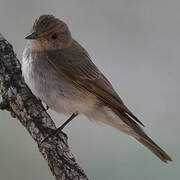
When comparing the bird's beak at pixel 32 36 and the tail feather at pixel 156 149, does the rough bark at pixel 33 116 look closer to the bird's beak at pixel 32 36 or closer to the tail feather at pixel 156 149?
→ the bird's beak at pixel 32 36

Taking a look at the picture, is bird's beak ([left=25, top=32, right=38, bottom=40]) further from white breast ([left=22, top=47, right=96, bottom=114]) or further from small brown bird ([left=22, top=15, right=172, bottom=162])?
white breast ([left=22, top=47, right=96, bottom=114])

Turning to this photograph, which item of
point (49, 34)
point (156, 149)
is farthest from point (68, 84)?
point (156, 149)

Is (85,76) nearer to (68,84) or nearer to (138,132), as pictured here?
(68,84)

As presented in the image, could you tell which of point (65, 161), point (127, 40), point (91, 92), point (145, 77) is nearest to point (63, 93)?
point (91, 92)

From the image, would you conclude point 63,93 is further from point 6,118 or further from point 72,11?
point 72,11

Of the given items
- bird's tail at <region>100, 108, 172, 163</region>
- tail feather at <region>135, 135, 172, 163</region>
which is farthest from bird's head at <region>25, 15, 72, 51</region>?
tail feather at <region>135, 135, 172, 163</region>

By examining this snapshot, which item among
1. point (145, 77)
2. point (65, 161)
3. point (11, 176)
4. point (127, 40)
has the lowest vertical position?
point (65, 161)

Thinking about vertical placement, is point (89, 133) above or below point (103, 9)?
below

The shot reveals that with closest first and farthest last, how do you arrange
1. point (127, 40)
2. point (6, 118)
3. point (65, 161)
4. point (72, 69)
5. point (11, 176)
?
point (65, 161), point (72, 69), point (11, 176), point (6, 118), point (127, 40)
